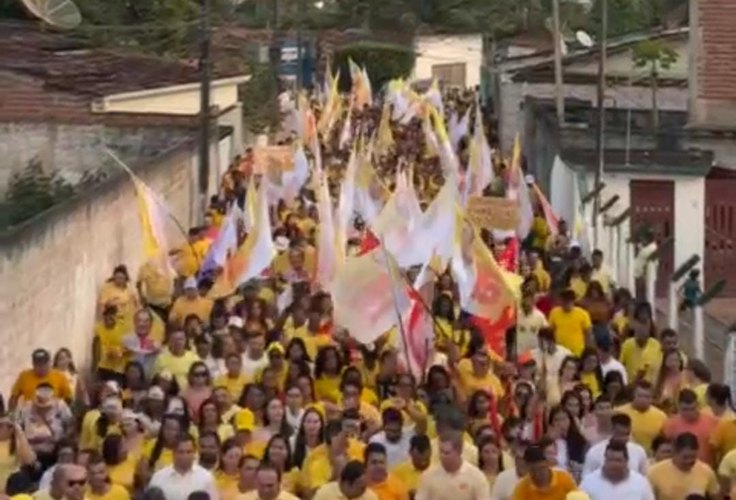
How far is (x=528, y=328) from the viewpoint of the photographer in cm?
1733

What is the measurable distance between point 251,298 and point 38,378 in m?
3.37

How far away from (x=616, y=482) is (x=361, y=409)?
245 centimetres

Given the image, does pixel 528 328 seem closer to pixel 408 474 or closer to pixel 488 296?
pixel 488 296

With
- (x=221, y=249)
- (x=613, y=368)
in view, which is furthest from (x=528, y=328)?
(x=221, y=249)

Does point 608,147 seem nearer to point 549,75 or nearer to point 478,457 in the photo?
point 549,75

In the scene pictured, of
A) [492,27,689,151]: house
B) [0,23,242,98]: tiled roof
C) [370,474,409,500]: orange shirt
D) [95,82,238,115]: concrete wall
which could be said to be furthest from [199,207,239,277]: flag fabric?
[492,27,689,151]: house

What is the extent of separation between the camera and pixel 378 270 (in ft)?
55.8

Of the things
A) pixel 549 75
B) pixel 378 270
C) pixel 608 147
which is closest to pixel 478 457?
pixel 378 270

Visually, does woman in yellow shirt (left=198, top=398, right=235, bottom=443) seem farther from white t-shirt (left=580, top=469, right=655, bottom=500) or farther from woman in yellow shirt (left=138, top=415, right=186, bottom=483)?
white t-shirt (left=580, top=469, right=655, bottom=500)

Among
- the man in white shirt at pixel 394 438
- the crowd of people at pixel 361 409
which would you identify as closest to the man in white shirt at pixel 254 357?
the crowd of people at pixel 361 409

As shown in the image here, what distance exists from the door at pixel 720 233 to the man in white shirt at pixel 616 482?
18937 millimetres

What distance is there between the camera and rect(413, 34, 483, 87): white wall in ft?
237

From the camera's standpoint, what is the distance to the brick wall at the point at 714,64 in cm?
1964

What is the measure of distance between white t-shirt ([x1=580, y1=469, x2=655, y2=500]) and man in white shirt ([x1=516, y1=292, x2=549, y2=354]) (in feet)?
16.3
